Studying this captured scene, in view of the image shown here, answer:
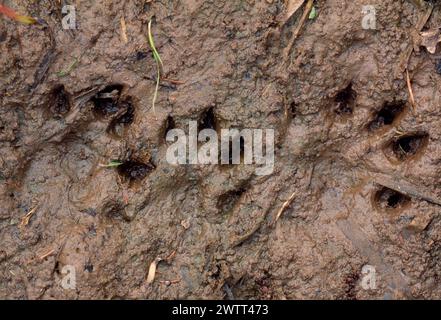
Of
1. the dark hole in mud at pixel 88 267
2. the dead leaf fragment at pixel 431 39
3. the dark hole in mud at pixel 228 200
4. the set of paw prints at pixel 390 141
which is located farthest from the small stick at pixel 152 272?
the dead leaf fragment at pixel 431 39

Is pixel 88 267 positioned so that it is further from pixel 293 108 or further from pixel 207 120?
pixel 293 108

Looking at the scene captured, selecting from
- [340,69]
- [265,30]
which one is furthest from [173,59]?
[340,69]

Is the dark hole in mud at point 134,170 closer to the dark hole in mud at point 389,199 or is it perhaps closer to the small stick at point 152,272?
the small stick at point 152,272

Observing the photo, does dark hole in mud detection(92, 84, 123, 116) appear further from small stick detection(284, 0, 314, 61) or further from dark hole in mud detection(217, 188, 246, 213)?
small stick detection(284, 0, 314, 61)

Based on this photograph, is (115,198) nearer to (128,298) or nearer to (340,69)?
(128,298)

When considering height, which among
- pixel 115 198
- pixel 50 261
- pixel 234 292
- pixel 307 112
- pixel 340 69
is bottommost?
pixel 234 292

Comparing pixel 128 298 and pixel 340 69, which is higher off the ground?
pixel 340 69
